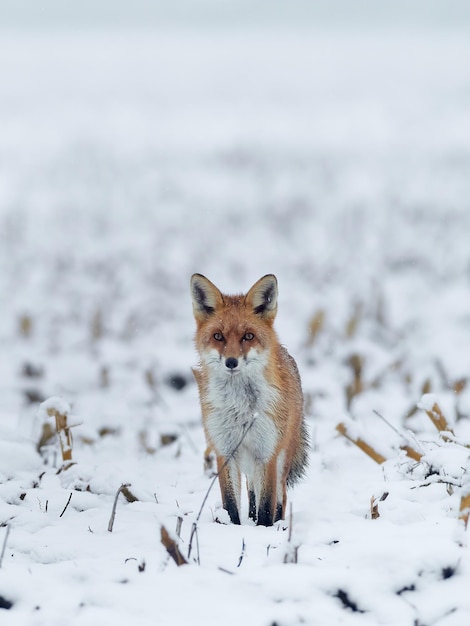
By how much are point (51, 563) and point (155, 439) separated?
4343mm

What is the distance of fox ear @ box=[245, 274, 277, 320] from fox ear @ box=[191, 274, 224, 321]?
220 millimetres

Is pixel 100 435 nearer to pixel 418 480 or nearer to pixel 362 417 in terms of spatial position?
pixel 362 417

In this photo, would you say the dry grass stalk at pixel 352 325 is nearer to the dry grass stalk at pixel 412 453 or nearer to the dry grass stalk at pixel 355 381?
the dry grass stalk at pixel 355 381

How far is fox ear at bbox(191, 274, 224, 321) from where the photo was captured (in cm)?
539

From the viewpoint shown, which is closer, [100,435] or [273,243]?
[100,435]

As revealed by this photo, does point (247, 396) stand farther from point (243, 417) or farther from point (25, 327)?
point (25, 327)

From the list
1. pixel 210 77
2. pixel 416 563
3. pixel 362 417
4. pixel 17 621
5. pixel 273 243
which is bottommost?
pixel 17 621

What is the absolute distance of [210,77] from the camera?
51.6 meters

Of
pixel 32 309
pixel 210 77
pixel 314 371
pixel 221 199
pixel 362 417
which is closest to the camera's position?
pixel 362 417

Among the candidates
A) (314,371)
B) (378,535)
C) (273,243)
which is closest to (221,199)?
(273,243)

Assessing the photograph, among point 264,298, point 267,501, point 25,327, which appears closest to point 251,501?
point 267,501

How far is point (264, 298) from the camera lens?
17.9 feet

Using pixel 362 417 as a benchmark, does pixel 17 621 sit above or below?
below

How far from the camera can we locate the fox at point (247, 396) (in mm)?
5117
